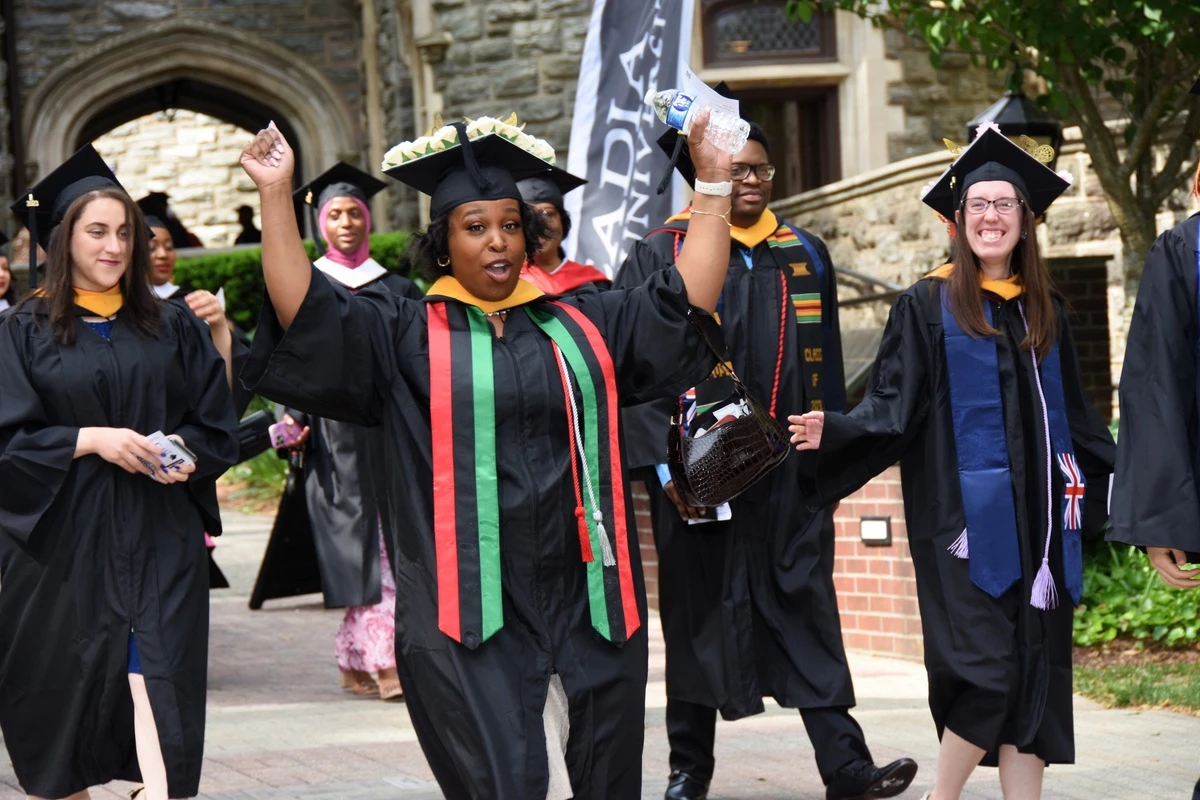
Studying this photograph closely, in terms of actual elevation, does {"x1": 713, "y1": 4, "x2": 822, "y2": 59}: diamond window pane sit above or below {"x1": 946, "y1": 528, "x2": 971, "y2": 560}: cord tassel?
above

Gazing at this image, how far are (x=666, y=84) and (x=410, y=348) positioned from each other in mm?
5803

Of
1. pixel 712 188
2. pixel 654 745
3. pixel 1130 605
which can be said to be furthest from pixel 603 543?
pixel 1130 605

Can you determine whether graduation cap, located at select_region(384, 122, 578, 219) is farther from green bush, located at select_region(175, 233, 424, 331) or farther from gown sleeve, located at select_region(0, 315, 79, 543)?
green bush, located at select_region(175, 233, 424, 331)

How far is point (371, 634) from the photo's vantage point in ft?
25.7

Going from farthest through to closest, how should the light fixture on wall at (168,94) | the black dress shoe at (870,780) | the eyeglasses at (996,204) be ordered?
1. the light fixture on wall at (168,94)
2. the black dress shoe at (870,780)
3. the eyeglasses at (996,204)

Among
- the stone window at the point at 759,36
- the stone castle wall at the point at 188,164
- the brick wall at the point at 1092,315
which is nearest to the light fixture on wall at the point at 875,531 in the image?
the brick wall at the point at 1092,315

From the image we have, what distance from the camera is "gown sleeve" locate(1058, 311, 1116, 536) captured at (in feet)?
17.0

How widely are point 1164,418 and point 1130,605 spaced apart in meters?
4.23

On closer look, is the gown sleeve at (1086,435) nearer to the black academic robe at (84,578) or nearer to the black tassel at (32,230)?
the black academic robe at (84,578)

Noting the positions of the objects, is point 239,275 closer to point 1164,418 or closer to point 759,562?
point 759,562

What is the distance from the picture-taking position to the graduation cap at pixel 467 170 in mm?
4340

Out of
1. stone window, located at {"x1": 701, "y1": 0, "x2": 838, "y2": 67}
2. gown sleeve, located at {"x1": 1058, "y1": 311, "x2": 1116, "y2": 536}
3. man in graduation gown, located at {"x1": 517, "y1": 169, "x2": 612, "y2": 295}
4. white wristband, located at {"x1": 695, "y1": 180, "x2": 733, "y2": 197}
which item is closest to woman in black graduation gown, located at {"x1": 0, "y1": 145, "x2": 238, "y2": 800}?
white wristband, located at {"x1": 695, "y1": 180, "x2": 733, "y2": 197}

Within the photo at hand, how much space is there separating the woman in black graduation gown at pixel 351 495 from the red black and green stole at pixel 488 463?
3388 mm

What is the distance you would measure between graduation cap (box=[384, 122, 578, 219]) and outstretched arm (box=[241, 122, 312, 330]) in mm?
388
